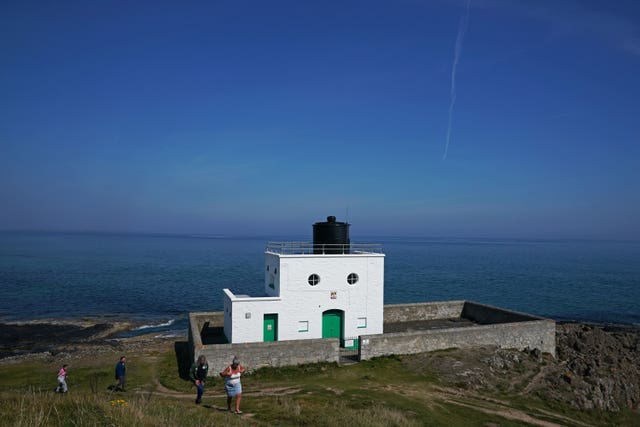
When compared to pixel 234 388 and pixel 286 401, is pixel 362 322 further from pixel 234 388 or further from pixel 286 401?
pixel 234 388

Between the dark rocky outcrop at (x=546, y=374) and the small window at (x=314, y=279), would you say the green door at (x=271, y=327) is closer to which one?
the small window at (x=314, y=279)

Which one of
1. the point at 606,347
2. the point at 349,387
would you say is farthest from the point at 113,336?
the point at 606,347

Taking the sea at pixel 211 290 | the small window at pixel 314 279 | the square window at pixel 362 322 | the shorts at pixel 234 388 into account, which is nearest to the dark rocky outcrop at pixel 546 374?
the square window at pixel 362 322

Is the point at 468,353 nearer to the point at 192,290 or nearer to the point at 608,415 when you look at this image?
the point at 608,415

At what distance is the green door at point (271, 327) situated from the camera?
20203 mm

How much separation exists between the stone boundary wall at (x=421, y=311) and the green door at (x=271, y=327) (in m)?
8.73

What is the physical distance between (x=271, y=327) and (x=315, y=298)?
98.5 inches

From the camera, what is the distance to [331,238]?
888 inches

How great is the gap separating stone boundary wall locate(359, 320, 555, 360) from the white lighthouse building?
206 cm

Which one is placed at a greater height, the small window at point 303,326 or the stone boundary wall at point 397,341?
the small window at point 303,326

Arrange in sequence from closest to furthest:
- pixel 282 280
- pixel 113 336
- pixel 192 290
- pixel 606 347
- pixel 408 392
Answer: pixel 408 392
pixel 282 280
pixel 606 347
pixel 113 336
pixel 192 290

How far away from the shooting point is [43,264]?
81.8 meters

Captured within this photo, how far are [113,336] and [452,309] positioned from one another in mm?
25963

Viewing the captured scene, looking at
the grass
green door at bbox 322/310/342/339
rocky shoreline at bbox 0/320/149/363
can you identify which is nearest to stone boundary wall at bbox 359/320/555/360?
the grass
